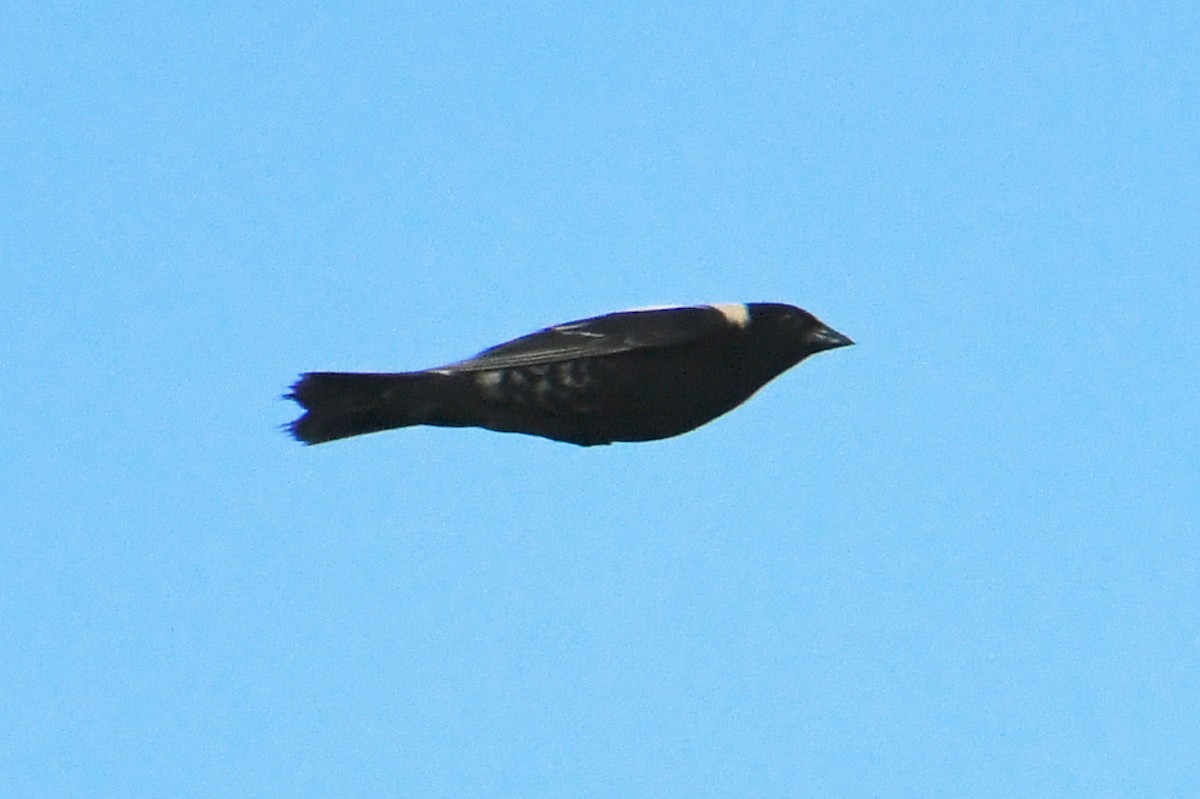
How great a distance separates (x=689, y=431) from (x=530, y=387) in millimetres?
772

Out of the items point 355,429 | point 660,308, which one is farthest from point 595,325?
point 355,429

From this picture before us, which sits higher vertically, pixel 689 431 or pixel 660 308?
pixel 660 308

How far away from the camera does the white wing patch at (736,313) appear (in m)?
9.02

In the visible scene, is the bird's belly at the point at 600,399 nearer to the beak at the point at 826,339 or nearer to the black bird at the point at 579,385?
the black bird at the point at 579,385

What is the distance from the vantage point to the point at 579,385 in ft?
28.2

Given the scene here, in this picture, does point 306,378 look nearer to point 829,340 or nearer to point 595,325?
point 595,325

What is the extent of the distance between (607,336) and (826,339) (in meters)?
1.25

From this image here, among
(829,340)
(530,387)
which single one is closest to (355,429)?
(530,387)

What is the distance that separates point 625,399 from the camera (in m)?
8.57

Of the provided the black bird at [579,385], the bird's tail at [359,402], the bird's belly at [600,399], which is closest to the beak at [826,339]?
the black bird at [579,385]

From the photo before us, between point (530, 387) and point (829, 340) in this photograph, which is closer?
→ point (530, 387)

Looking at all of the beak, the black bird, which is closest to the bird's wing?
the black bird

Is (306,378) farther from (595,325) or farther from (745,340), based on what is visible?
(745,340)

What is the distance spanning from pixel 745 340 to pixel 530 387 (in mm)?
→ 1121
